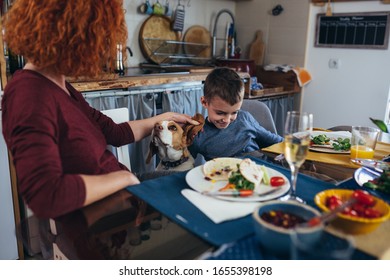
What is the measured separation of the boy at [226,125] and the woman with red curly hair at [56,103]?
1.77ft

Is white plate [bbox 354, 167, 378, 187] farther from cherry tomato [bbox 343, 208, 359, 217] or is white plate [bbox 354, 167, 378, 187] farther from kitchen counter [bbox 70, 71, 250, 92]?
kitchen counter [bbox 70, 71, 250, 92]

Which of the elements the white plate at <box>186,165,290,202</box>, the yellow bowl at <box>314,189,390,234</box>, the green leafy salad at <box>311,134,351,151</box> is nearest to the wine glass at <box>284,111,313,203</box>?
the white plate at <box>186,165,290,202</box>

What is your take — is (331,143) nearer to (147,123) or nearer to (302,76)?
(147,123)

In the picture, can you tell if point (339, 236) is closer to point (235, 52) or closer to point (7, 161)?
point (7, 161)

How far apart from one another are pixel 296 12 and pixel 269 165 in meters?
2.34

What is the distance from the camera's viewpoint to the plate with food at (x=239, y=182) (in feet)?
3.03

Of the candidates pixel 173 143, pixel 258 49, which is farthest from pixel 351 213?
pixel 258 49

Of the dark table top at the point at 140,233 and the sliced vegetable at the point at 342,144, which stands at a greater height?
the sliced vegetable at the point at 342,144

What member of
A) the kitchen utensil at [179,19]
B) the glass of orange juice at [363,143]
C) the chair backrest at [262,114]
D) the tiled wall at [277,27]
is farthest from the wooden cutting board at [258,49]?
the glass of orange juice at [363,143]

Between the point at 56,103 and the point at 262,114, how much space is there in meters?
1.25

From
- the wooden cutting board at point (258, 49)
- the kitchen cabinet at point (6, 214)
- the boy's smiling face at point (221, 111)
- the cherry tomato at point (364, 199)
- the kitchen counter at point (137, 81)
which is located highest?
the wooden cutting board at point (258, 49)

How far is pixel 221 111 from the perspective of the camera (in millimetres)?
1572

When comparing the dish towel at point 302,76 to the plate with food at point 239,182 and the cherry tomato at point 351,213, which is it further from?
the cherry tomato at point 351,213

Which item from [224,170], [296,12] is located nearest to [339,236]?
[224,170]
